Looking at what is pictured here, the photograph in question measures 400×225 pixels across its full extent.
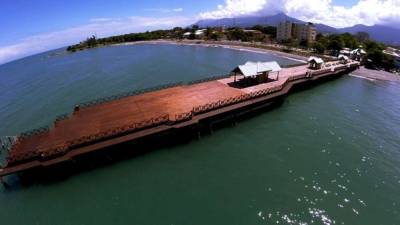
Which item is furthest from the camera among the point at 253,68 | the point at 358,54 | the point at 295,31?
the point at 295,31

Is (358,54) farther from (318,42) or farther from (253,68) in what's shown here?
(253,68)

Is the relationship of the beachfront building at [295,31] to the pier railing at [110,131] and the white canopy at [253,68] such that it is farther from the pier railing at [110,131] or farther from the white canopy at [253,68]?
the pier railing at [110,131]

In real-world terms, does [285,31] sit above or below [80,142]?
above

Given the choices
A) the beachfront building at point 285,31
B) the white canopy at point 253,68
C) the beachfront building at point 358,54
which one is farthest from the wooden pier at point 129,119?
the beachfront building at point 285,31

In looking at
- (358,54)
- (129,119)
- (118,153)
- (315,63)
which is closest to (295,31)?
(358,54)

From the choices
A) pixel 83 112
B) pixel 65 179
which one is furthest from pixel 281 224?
pixel 83 112

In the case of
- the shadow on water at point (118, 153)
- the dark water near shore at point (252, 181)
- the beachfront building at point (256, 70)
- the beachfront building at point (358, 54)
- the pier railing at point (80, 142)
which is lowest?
the dark water near shore at point (252, 181)
